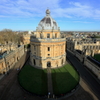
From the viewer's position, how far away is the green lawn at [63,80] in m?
20.5

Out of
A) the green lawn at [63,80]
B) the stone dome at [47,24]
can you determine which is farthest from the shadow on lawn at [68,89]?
the stone dome at [47,24]

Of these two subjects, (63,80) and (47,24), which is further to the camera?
(47,24)

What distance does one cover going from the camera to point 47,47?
29.3 meters

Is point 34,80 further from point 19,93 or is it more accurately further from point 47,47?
point 47,47

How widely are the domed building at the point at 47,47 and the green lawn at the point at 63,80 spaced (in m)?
4.27

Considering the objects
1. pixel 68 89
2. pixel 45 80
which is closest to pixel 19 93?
pixel 45 80

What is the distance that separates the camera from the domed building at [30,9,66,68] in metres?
28.9

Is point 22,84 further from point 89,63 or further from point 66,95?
point 89,63

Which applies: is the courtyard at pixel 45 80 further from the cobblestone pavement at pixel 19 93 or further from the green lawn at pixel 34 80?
the cobblestone pavement at pixel 19 93

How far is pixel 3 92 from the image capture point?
19984 mm

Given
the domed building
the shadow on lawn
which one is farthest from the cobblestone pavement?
the domed building

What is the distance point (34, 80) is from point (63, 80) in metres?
8.48

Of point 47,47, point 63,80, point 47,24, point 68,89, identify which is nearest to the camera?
point 68,89

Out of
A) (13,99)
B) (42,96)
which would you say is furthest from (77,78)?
(13,99)
